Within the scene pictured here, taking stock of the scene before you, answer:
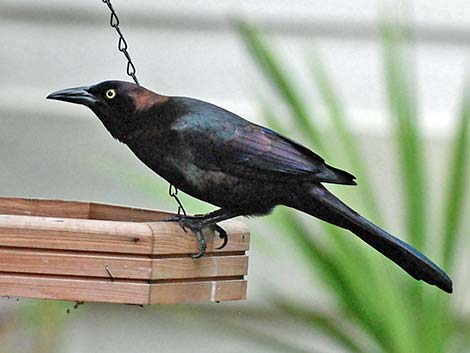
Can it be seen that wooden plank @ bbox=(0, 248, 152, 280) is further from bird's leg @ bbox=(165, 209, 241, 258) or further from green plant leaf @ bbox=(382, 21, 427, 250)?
green plant leaf @ bbox=(382, 21, 427, 250)

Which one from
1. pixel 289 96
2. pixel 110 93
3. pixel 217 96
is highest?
pixel 217 96

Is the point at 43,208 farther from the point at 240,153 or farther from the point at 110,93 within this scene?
the point at 240,153

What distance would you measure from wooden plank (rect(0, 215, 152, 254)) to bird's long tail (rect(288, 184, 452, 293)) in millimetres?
354

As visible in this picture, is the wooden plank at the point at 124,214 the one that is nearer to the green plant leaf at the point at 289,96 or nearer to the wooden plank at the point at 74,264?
the wooden plank at the point at 74,264

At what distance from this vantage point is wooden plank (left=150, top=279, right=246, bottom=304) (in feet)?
7.71

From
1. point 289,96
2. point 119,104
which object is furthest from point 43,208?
point 289,96

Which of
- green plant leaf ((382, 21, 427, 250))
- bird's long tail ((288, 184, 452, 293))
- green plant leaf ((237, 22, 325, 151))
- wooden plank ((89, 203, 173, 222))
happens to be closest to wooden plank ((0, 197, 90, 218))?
wooden plank ((89, 203, 173, 222))

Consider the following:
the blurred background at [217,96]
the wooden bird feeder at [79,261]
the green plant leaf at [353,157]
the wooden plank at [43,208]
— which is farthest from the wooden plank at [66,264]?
the blurred background at [217,96]

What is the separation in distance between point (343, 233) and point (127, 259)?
1312 millimetres

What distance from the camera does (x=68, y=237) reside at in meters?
2.31

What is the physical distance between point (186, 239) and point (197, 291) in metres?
0.11

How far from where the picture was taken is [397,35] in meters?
3.82

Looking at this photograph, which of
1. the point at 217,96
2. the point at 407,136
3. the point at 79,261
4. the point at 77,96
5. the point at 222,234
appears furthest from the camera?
the point at 217,96

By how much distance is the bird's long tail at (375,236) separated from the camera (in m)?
2.34
